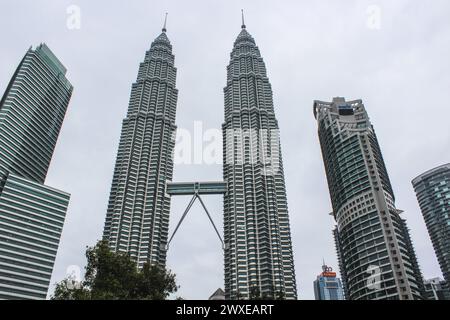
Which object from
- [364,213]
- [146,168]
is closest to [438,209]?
[364,213]

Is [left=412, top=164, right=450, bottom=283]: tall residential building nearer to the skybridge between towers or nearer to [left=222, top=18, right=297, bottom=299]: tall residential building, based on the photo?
Answer: [left=222, top=18, right=297, bottom=299]: tall residential building

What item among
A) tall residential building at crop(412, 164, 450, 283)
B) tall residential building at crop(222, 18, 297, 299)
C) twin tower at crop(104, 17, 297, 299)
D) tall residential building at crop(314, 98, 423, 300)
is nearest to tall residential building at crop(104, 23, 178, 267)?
twin tower at crop(104, 17, 297, 299)

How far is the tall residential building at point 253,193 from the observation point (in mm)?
125125

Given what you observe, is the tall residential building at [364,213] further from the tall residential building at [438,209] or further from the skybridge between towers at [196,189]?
the tall residential building at [438,209]

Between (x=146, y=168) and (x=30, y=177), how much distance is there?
52442 millimetres

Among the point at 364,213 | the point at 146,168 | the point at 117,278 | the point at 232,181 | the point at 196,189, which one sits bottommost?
the point at 117,278

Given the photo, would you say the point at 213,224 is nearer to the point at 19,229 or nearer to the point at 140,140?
the point at 140,140

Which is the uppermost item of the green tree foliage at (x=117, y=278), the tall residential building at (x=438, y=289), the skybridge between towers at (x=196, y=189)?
the skybridge between towers at (x=196, y=189)

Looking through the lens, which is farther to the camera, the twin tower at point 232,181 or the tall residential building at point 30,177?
the twin tower at point 232,181

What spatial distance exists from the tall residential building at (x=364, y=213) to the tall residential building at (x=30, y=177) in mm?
105840

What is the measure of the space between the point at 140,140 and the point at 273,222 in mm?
69985

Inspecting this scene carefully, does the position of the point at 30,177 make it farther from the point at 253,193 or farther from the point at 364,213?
the point at 364,213

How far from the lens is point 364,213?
11012 centimetres

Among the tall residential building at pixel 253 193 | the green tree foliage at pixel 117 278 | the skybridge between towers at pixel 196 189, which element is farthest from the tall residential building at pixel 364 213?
the green tree foliage at pixel 117 278
